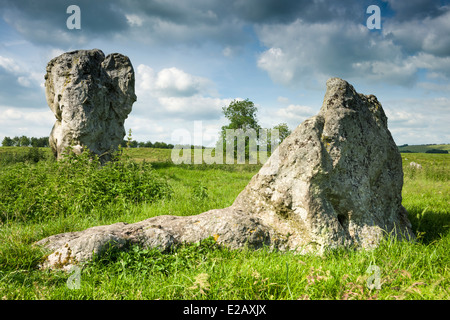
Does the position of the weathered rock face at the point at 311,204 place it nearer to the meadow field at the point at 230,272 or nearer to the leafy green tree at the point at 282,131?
the meadow field at the point at 230,272

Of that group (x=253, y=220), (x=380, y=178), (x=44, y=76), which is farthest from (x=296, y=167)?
(x=44, y=76)

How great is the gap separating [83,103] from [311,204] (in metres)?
13.2

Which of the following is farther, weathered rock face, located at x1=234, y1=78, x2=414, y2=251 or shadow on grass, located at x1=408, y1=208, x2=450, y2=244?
shadow on grass, located at x1=408, y1=208, x2=450, y2=244

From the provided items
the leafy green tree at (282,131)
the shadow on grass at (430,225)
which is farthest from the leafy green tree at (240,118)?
the shadow on grass at (430,225)

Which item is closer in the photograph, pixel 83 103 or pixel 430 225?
pixel 430 225

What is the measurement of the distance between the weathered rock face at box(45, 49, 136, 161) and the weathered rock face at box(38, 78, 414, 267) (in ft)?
32.7

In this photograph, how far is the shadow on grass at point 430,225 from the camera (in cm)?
540

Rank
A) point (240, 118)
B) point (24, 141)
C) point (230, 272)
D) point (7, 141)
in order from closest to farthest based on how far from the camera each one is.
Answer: point (230, 272) → point (240, 118) → point (24, 141) → point (7, 141)

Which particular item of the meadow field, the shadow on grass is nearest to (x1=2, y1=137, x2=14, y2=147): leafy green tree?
the meadow field

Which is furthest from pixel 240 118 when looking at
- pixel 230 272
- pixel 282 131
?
pixel 230 272

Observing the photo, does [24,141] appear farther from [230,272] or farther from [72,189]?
[230,272]

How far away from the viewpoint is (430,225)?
6.12 metres

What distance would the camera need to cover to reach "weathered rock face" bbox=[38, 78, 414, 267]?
4.33m

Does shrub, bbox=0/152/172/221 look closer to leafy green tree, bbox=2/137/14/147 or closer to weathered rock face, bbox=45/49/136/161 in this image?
weathered rock face, bbox=45/49/136/161
